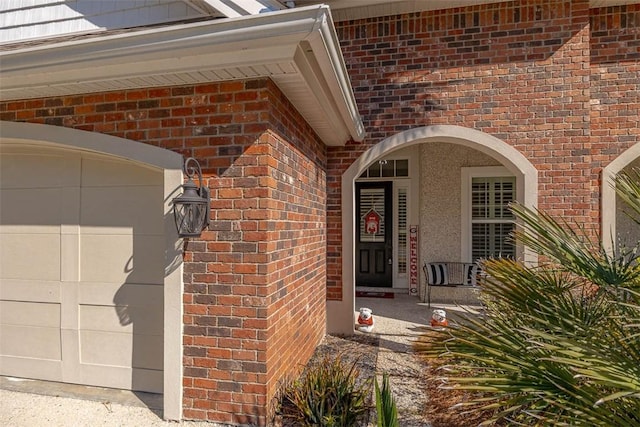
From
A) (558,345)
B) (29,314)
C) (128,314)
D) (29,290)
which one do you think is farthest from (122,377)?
(558,345)

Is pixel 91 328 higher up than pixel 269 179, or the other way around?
pixel 269 179

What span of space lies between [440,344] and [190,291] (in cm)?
198

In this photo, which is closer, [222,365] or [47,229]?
[222,365]

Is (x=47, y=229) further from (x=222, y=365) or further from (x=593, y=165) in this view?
(x=593, y=165)

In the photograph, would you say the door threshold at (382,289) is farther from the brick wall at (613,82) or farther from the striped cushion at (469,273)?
the brick wall at (613,82)

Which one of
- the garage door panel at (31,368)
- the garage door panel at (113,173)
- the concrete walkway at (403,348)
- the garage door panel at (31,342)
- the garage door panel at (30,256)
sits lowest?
the concrete walkway at (403,348)

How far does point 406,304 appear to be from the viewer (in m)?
7.09

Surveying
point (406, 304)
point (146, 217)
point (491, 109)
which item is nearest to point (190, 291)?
point (146, 217)

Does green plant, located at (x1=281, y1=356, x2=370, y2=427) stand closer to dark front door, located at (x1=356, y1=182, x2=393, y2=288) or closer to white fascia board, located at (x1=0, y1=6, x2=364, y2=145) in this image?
white fascia board, located at (x1=0, y1=6, x2=364, y2=145)

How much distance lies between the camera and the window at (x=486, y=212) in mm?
7066

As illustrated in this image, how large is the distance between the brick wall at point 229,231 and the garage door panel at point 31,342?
1.67 m

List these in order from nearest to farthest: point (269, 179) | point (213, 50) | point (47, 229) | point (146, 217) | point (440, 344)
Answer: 1. point (440, 344)
2. point (213, 50)
3. point (269, 179)
4. point (146, 217)
5. point (47, 229)

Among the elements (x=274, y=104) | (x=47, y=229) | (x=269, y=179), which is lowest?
(x=47, y=229)

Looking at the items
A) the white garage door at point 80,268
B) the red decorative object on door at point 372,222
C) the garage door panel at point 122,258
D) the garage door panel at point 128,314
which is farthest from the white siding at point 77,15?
the red decorative object on door at point 372,222
